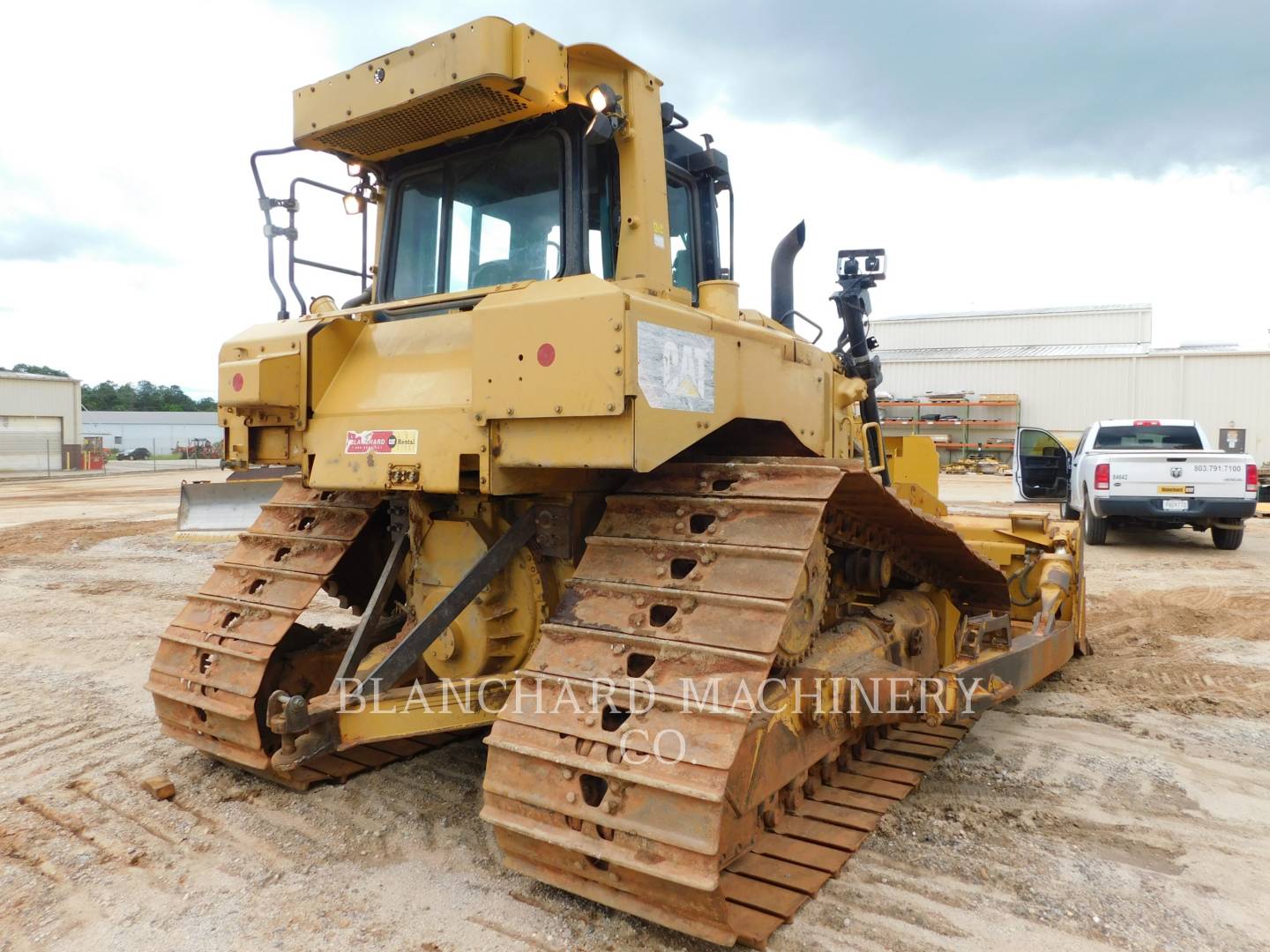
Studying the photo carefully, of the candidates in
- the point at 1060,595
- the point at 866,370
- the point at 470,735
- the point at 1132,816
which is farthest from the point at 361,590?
the point at 1060,595

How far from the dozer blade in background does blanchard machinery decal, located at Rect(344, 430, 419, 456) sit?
921cm

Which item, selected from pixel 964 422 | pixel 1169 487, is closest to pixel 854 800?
pixel 1169 487

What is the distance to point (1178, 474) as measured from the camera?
39.2 ft

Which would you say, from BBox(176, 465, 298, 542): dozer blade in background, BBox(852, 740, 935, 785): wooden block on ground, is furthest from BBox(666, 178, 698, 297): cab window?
BBox(176, 465, 298, 542): dozer blade in background

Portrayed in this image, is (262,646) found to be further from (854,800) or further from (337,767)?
(854,800)

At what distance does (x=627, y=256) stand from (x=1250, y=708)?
444cm

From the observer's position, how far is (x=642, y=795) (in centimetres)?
266

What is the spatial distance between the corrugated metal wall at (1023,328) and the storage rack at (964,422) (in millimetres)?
6460

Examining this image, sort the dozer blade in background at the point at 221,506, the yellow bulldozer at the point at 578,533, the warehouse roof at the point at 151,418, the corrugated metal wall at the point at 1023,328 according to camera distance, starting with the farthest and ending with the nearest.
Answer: the warehouse roof at the point at 151,418 < the corrugated metal wall at the point at 1023,328 < the dozer blade in background at the point at 221,506 < the yellow bulldozer at the point at 578,533

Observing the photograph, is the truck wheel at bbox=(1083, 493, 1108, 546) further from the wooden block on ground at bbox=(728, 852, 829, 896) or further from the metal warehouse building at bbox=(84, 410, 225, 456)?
the metal warehouse building at bbox=(84, 410, 225, 456)

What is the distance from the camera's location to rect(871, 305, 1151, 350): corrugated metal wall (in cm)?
3744

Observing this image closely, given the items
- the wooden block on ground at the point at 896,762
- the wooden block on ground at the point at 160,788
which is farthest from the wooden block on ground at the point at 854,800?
the wooden block on ground at the point at 160,788

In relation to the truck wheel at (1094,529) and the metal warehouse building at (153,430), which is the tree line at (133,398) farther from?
the truck wheel at (1094,529)

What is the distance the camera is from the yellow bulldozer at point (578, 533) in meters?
2.85
